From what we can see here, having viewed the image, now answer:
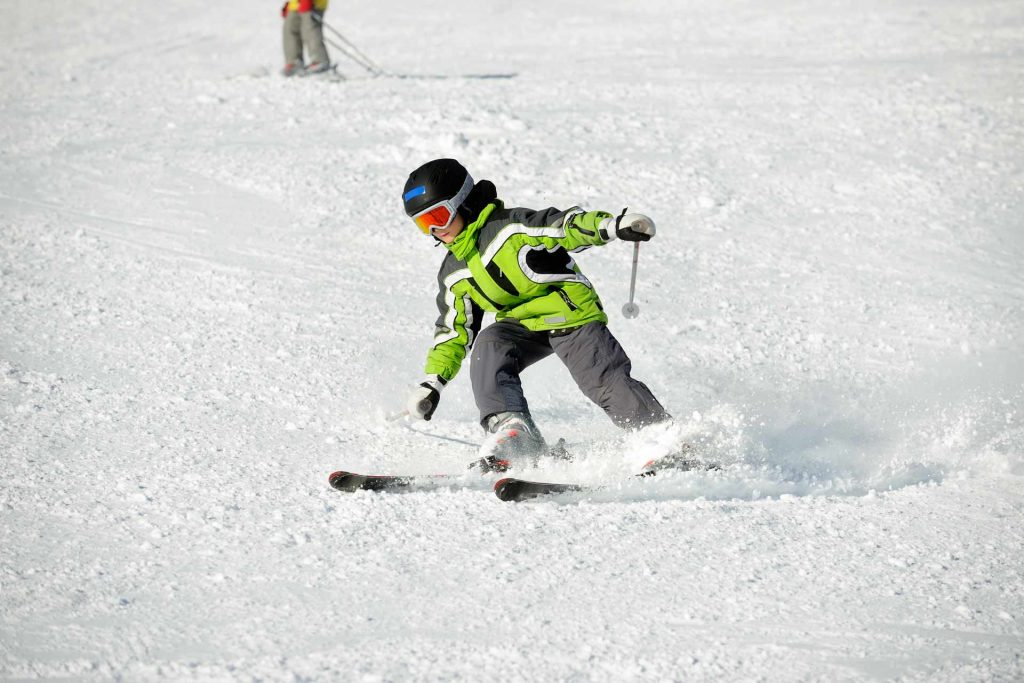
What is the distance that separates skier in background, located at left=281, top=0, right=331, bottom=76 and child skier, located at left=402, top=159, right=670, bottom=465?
25.7 feet

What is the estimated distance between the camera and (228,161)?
28.2 feet

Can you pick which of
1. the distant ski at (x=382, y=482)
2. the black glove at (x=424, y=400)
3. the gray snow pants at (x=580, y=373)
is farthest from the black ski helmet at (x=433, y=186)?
the distant ski at (x=382, y=482)

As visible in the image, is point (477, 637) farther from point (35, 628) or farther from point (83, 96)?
point (83, 96)

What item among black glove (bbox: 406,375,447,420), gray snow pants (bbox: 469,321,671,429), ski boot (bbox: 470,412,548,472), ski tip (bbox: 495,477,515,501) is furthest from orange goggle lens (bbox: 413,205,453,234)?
ski tip (bbox: 495,477,515,501)

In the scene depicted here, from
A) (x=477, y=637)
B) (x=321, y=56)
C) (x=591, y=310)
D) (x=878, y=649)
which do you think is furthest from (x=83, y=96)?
(x=878, y=649)

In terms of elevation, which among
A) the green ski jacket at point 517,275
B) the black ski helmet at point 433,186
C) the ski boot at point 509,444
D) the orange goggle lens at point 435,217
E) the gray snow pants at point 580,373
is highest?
the black ski helmet at point 433,186

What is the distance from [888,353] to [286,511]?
13.9 feet

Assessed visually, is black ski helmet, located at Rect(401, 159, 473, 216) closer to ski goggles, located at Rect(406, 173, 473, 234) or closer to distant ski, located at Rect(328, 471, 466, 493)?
ski goggles, located at Rect(406, 173, 473, 234)

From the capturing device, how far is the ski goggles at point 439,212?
4.23 meters

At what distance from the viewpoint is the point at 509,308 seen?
4461 mm

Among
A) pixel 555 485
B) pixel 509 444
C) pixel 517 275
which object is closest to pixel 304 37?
pixel 517 275

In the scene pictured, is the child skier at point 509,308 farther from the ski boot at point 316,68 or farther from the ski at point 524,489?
the ski boot at point 316,68

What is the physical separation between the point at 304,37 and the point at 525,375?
24.5 feet

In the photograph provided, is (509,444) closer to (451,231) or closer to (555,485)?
(555,485)
